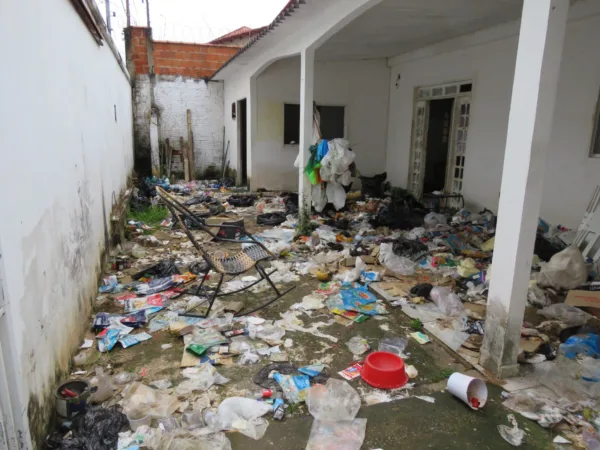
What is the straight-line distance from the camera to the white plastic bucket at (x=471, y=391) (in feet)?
7.89

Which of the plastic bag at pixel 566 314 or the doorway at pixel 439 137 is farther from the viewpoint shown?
the doorway at pixel 439 137

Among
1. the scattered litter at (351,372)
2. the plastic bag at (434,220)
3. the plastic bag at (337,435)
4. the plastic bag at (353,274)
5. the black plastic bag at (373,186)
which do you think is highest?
the black plastic bag at (373,186)

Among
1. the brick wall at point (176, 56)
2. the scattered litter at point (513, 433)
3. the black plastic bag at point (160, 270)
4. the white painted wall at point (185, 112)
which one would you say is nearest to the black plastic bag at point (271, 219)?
the black plastic bag at point (160, 270)

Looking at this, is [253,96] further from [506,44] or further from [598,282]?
[598,282]

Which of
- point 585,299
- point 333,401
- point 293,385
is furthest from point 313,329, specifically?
point 585,299

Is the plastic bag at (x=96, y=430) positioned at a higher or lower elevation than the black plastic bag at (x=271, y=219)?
lower

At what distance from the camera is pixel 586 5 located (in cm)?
469

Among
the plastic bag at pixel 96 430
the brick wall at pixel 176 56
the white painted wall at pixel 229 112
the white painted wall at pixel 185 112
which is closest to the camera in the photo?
the plastic bag at pixel 96 430

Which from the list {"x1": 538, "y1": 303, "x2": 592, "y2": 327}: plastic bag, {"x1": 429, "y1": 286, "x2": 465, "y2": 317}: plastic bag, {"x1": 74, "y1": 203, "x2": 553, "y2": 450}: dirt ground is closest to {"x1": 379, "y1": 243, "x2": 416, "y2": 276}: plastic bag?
{"x1": 429, "y1": 286, "x2": 465, "y2": 317}: plastic bag

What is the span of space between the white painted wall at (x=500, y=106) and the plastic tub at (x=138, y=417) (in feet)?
17.0

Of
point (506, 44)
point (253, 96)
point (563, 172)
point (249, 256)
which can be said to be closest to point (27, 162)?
point (249, 256)

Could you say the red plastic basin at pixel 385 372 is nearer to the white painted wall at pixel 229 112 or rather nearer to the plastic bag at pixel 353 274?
the plastic bag at pixel 353 274

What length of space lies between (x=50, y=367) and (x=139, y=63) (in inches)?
417

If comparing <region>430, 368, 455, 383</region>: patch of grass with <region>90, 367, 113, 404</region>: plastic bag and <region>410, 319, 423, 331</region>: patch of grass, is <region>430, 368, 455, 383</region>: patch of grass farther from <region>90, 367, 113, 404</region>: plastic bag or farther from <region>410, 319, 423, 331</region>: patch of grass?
<region>90, 367, 113, 404</region>: plastic bag
